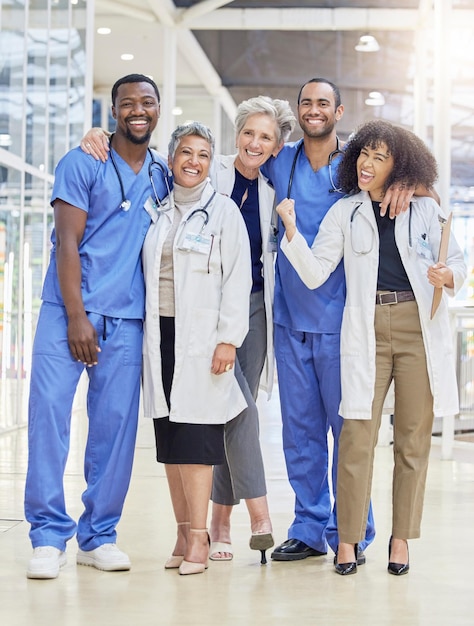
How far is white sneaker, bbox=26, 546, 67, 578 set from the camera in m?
3.49

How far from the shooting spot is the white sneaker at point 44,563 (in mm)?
3494

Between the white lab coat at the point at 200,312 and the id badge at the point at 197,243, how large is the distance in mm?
18

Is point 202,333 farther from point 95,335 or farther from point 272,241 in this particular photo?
point 272,241

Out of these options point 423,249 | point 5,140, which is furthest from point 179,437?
point 5,140

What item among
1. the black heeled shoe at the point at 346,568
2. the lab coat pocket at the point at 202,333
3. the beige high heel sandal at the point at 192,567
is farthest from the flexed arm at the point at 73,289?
the black heeled shoe at the point at 346,568

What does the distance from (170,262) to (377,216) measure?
77 centimetres

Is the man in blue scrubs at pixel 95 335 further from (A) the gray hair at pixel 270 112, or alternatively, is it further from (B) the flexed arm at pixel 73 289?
(A) the gray hair at pixel 270 112

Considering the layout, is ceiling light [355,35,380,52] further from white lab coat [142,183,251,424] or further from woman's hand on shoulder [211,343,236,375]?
woman's hand on shoulder [211,343,236,375]

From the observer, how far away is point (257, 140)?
3.87m

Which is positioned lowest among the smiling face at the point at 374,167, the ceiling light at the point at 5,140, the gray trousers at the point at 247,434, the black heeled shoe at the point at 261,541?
the black heeled shoe at the point at 261,541

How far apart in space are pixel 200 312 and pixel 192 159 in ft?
1.86

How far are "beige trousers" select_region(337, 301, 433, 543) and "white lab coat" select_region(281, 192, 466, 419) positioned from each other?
1.8 inches

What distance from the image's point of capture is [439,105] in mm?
9070

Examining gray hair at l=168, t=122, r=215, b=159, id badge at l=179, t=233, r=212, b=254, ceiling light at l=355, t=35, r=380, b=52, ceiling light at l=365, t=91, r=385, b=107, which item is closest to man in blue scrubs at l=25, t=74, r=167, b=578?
gray hair at l=168, t=122, r=215, b=159
